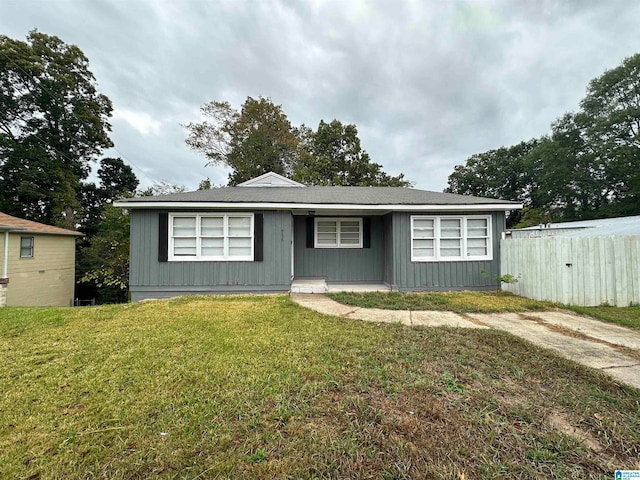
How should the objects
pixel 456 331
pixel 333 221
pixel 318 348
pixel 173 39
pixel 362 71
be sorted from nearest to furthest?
1. pixel 318 348
2. pixel 456 331
3. pixel 333 221
4. pixel 173 39
5. pixel 362 71

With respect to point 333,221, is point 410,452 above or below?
below

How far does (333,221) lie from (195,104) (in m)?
18.2

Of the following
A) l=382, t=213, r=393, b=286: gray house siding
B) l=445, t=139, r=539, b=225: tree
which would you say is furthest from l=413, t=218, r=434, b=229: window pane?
l=445, t=139, r=539, b=225: tree

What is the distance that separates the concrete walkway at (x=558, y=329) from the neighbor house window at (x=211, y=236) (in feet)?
8.32

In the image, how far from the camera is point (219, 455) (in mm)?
1592

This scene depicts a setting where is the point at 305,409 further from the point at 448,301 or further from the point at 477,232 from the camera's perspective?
the point at 477,232

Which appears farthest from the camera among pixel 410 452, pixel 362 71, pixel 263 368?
pixel 362 71

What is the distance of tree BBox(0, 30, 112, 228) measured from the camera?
54.1ft

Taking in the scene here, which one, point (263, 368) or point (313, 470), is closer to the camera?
point (313, 470)

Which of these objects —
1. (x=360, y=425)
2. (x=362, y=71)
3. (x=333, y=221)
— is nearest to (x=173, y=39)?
(x=362, y=71)

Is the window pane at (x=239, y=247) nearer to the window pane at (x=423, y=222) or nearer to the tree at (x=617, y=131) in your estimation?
the window pane at (x=423, y=222)

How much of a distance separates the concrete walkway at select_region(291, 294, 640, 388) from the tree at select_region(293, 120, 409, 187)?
1815cm

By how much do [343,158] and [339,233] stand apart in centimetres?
1616

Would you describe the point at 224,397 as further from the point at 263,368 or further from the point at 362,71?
the point at 362,71
